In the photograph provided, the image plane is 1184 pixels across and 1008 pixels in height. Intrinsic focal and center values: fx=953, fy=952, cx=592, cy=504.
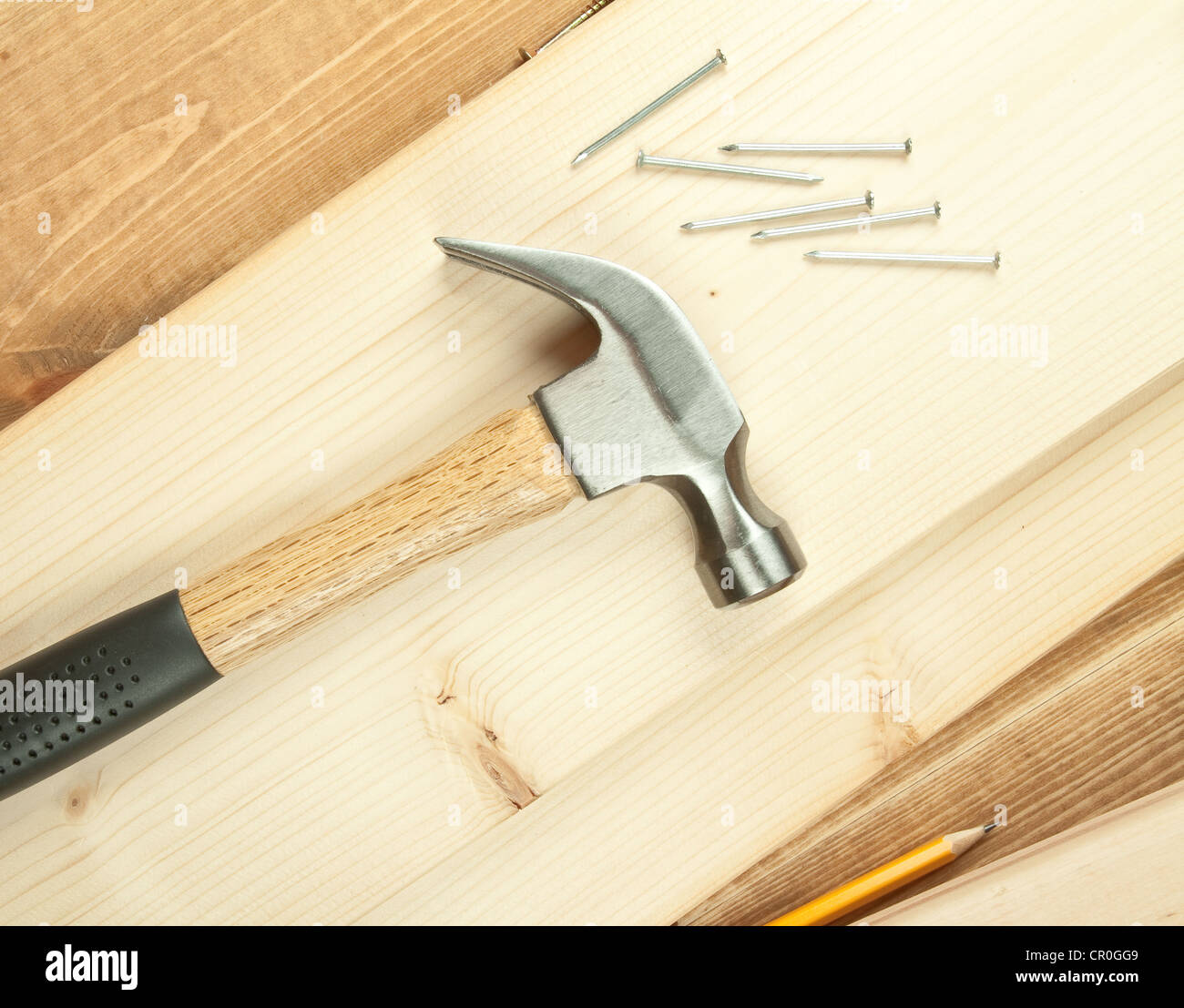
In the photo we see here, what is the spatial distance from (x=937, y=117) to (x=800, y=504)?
56cm

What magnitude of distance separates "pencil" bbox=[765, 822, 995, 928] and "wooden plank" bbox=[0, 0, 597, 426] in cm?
127

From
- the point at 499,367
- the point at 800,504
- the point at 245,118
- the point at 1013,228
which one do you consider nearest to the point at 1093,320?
the point at 1013,228

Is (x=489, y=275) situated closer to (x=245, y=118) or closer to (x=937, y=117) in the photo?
(x=245, y=118)

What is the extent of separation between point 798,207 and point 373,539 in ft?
2.34

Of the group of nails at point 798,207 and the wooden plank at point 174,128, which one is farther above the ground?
the wooden plank at point 174,128

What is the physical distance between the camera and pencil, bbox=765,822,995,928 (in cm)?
138

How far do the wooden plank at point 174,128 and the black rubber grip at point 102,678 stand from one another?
47 cm

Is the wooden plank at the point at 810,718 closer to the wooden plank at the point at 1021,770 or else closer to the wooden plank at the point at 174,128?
the wooden plank at the point at 1021,770

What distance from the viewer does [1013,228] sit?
1293 mm

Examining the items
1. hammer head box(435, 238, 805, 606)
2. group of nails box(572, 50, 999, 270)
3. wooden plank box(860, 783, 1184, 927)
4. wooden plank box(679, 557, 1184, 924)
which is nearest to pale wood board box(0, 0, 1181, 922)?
group of nails box(572, 50, 999, 270)

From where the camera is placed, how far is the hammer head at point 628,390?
45.1 inches

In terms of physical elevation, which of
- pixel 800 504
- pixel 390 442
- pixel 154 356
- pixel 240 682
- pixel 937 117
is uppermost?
pixel 937 117

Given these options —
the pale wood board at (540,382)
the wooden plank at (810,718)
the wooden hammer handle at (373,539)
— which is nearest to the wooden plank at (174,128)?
the pale wood board at (540,382)

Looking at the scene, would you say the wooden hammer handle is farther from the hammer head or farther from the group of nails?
the group of nails
